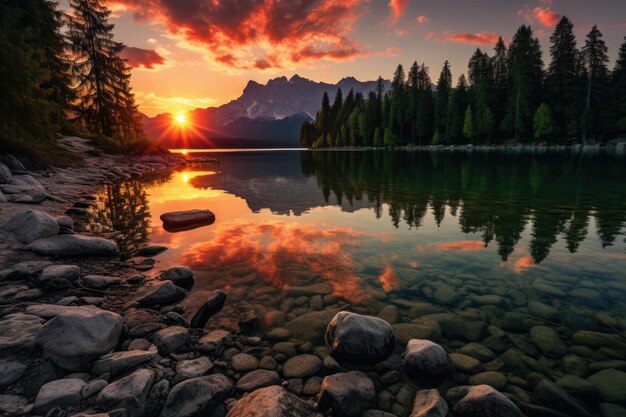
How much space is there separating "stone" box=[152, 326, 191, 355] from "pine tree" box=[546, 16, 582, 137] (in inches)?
3083

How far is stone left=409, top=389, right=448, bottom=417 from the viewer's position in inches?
124

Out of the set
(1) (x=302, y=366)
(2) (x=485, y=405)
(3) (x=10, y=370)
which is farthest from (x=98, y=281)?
(2) (x=485, y=405)

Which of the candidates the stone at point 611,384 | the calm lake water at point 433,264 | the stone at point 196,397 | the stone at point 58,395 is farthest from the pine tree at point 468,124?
the stone at point 58,395

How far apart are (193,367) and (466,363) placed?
11.1 ft

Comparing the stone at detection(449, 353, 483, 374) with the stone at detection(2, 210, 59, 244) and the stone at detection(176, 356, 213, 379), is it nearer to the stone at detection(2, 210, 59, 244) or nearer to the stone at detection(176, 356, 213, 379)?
the stone at detection(176, 356, 213, 379)

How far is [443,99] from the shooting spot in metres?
81.2

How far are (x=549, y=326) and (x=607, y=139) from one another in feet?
261

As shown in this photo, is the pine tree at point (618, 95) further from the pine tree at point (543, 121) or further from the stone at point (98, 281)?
the stone at point (98, 281)

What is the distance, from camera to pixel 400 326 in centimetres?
490

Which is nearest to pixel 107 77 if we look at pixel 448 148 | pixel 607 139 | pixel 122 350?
pixel 122 350

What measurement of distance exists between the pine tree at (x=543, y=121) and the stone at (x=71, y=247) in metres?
76.4

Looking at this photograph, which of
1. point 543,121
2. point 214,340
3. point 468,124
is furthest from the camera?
point 468,124

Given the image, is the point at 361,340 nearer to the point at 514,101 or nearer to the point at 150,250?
the point at 150,250

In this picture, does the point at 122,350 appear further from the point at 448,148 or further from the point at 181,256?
the point at 448,148
